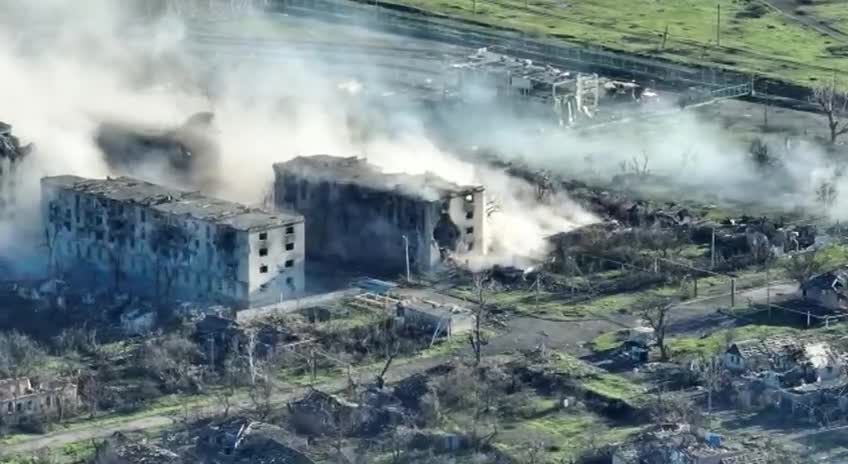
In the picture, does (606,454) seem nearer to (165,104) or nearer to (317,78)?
(165,104)

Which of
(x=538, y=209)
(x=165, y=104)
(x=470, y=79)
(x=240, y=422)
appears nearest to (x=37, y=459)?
(x=240, y=422)

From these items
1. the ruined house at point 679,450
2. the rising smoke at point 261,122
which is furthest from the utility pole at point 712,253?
the ruined house at point 679,450

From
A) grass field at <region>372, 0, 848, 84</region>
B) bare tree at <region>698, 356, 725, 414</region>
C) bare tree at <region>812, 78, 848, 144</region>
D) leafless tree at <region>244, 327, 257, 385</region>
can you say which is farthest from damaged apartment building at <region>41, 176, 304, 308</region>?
grass field at <region>372, 0, 848, 84</region>

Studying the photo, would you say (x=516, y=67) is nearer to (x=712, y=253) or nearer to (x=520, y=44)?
(x=520, y=44)

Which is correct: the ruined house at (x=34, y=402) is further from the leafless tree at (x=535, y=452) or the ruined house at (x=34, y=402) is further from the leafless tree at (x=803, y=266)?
the leafless tree at (x=803, y=266)

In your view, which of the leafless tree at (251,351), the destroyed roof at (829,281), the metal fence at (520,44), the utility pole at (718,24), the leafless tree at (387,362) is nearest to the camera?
the leafless tree at (387,362)

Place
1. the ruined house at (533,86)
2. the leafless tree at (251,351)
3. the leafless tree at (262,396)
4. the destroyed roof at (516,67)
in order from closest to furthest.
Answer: the leafless tree at (262,396)
the leafless tree at (251,351)
the ruined house at (533,86)
the destroyed roof at (516,67)
